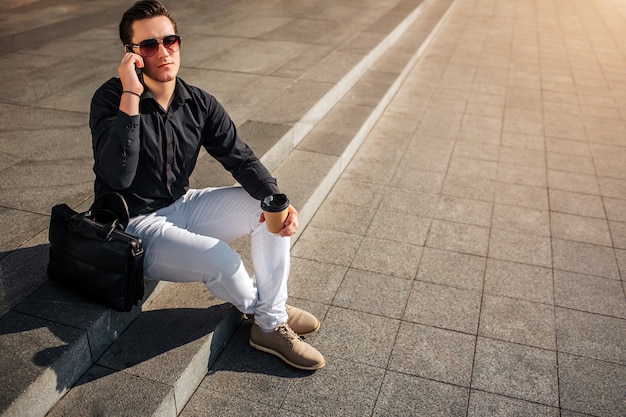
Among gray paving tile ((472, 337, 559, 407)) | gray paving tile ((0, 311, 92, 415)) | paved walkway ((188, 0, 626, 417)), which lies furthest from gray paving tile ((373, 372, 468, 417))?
gray paving tile ((0, 311, 92, 415))

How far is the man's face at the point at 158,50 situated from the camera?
2.82m

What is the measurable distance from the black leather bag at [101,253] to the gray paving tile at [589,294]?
2713mm

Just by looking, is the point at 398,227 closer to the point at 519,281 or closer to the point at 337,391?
the point at 519,281

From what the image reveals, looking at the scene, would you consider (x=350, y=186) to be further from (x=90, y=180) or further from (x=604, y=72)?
(x=604, y=72)

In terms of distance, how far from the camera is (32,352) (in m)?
2.57

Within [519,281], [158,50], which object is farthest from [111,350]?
[519,281]

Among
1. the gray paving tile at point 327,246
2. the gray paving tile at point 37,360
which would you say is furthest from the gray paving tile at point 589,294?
the gray paving tile at point 37,360

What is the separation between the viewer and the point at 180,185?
314 centimetres

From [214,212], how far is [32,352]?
1.12 metres

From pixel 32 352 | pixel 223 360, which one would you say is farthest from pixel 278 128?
pixel 32 352

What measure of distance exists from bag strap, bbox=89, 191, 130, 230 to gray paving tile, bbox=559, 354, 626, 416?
7.86 feet

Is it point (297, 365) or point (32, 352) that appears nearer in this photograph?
point (32, 352)

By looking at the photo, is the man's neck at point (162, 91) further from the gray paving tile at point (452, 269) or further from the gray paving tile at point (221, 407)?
the gray paving tile at point (452, 269)

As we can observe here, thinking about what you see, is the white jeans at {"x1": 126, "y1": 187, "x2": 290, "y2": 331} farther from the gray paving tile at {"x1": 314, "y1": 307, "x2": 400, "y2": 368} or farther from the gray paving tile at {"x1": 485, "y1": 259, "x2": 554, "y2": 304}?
the gray paving tile at {"x1": 485, "y1": 259, "x2": 554, "y2": 304}
